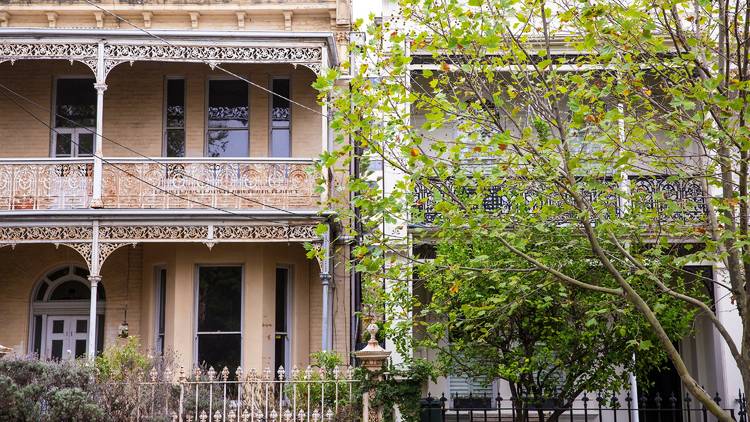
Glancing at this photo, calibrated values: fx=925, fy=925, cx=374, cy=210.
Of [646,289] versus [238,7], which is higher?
[238,7]

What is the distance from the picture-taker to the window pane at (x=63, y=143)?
17.5m

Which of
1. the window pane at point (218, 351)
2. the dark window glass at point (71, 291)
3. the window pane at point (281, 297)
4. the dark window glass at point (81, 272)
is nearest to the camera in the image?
the window pane at point (218, 351)

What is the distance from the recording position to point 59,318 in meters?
17.5

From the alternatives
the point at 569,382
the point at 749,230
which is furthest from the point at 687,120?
the point at 569,382

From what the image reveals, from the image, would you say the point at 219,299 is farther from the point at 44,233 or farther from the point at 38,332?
the point at 38,332

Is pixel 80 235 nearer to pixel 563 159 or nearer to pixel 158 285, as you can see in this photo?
pixel 158 285

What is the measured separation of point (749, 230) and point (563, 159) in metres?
2.08

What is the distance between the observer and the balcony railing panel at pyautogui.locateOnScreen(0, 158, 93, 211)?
15.7 metres

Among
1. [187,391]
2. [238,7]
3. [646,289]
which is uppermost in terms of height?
[238,7]

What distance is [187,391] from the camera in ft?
38.1

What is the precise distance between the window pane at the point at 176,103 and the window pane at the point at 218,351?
161 inches

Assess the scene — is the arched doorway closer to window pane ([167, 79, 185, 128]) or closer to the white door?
the white door

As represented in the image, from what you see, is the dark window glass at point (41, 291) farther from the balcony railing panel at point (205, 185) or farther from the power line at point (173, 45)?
the power line at point (173, 45)

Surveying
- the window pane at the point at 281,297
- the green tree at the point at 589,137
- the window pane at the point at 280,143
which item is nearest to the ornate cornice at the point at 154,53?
the window pane at the point at 280,143
